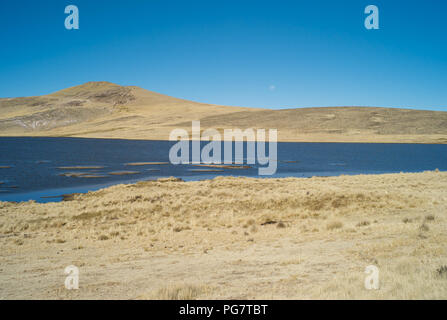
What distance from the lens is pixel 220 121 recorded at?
14288 centimetres

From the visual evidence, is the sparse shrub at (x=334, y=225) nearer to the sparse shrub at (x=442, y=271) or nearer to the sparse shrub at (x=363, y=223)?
the sparse shrub at (x=363, y=223)

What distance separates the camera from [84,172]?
1630 inches

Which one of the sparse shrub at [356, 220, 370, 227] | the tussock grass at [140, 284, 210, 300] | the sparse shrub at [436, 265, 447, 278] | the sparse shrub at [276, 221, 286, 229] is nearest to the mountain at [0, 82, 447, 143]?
the sparse shrub at [276, 221, 286, 229]

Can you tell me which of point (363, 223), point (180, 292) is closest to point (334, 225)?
point (363, 223)

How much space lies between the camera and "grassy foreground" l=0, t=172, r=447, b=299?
300 inches

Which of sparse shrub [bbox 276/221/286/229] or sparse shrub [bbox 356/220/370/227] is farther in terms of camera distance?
sparse shrub [bbox 276/221/286/229]

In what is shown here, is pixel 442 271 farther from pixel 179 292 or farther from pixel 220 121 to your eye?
pixel 220 121

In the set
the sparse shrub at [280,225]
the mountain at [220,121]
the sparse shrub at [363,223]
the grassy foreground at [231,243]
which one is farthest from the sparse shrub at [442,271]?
the mountain at [220,121]

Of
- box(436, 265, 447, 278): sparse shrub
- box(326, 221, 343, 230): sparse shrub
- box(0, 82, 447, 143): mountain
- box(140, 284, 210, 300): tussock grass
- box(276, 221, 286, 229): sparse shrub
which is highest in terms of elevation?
box(0, 82, 447, 143): mountain

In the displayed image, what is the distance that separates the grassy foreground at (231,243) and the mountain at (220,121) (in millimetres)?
94320

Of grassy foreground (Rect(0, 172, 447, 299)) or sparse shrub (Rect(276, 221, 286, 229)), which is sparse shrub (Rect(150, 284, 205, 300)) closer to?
grassy foreground (Rect(0, 172, 447, 299))

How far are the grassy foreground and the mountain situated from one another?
309 ft

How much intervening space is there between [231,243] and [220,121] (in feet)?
430

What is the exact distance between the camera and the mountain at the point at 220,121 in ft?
388
